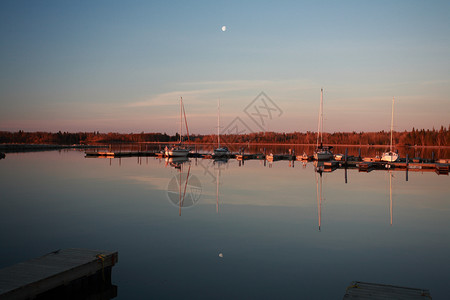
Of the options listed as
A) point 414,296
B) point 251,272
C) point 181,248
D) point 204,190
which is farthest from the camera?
point 204,190

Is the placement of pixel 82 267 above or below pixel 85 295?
above

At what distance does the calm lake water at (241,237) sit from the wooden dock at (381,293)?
1100 millimetres

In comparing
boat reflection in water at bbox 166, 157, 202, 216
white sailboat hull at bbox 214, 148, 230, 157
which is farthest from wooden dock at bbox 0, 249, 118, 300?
white sailboat hull at bbox 214, 148, 230, 157

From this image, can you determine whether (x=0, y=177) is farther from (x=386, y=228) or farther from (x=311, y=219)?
(x=386, y=228)

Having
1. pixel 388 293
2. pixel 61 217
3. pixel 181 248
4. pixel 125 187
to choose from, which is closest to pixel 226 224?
pixel 181 248

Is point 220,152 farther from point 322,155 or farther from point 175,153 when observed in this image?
point 322,155

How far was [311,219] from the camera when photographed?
19984mm

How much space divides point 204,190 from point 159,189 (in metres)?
3.79

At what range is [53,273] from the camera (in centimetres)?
902

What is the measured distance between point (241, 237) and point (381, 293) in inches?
294

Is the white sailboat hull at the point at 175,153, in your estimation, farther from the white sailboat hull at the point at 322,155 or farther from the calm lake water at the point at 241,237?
the calm lake water at the point at 241,237

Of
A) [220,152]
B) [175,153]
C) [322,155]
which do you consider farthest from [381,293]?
[175,153]

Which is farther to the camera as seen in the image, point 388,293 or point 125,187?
point 125,187

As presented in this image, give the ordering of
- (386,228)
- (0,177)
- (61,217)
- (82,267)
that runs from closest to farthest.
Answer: (82,267) < (386,228) < (61,217) < (0,177)
